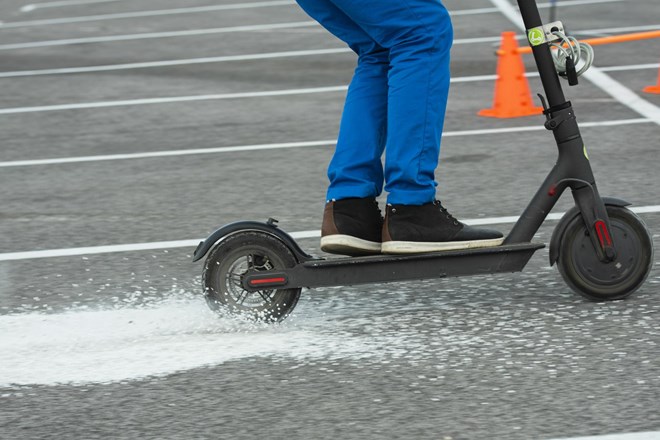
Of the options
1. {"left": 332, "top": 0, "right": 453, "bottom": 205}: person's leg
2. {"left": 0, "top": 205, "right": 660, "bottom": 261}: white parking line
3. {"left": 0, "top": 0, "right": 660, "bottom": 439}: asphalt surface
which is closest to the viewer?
{"left": 0, "top": 0, "right": 660, "bottom": 439}: asphalt surface

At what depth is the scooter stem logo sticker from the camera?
4359mm

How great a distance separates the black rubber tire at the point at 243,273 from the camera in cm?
430

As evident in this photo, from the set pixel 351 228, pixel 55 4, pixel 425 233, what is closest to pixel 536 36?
pixel 425 233

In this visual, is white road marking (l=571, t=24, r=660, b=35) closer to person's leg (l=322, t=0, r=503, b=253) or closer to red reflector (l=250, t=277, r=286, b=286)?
person's leg (l=322, t=0, r=503, b=253)

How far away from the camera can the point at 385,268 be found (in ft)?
14.3

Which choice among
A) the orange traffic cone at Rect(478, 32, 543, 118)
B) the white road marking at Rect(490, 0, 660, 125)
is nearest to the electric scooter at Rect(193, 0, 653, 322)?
the white road marking at Rect(490, 0, 660, 125)

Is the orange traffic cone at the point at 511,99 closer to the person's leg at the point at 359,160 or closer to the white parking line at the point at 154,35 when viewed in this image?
the person's leg at the point at 359,160

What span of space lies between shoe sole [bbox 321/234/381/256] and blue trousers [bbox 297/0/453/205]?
6.4 inches

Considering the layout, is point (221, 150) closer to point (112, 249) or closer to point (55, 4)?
point (112, 249)

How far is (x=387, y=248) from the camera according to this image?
14.3 ft

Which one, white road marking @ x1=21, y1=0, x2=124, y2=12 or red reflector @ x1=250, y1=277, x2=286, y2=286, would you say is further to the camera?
white road marking @ x1=21, y1=0, x2=124, y2=12

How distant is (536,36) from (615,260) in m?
0.82

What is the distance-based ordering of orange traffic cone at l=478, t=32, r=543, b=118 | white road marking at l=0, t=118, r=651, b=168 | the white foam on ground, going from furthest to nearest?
orange traffic cone at l=478, t=32, r=543, b=118 → white road marking at l=0, t=118, r=651, b=168 → the white foam on ground

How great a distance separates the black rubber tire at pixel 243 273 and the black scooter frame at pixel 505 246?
27 millimetres
